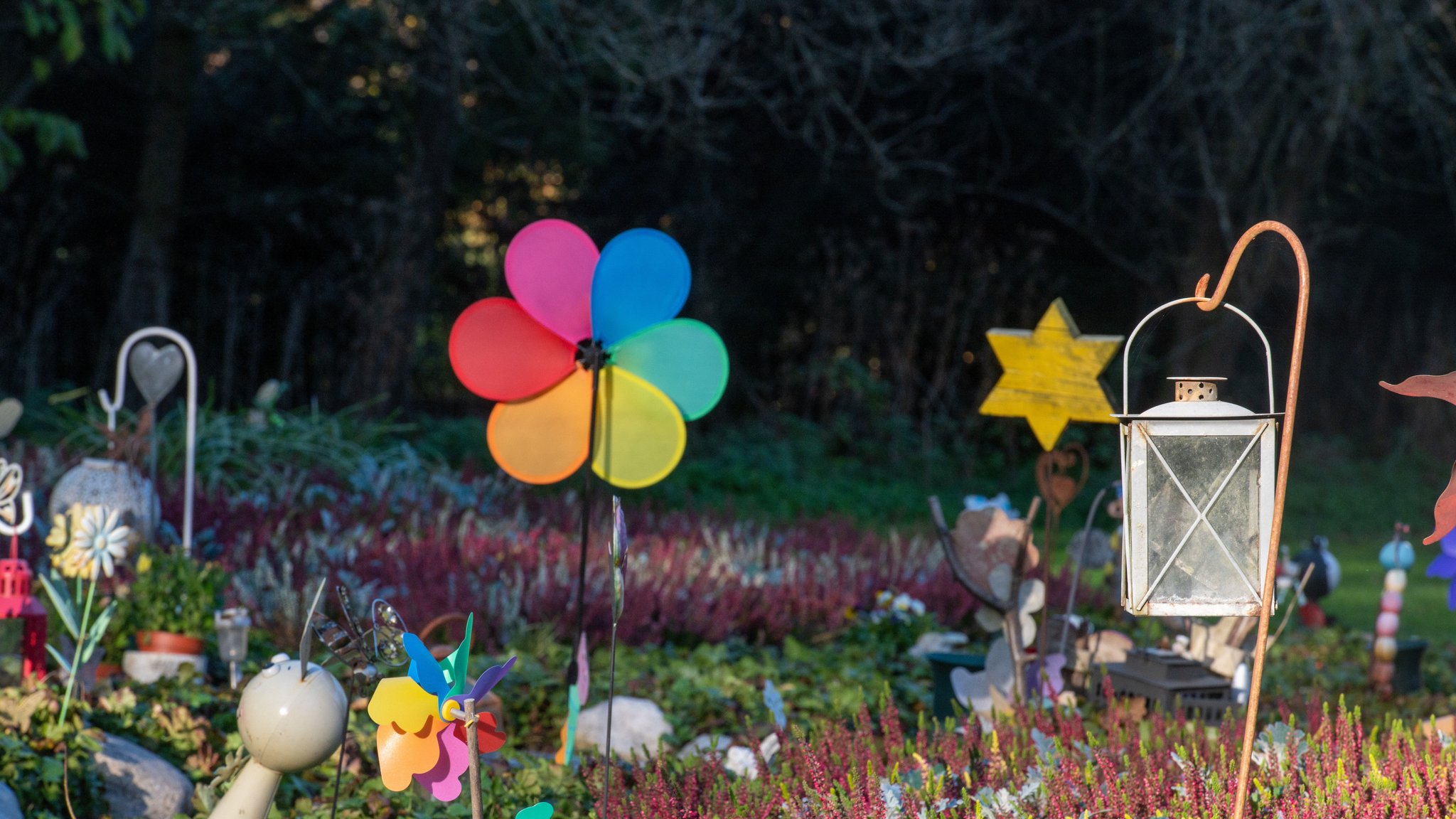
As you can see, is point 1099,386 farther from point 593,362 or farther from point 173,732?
point 173,732

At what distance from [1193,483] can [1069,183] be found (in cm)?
1151

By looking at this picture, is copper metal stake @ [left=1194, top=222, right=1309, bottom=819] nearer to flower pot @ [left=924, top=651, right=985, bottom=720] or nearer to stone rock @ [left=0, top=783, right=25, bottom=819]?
flower pot @ [left=924, top=651, right=985, bottom=720]

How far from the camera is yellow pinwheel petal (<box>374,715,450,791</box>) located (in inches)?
77.8

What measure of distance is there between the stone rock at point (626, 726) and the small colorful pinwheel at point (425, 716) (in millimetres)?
1669

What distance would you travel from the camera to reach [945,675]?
382 cm

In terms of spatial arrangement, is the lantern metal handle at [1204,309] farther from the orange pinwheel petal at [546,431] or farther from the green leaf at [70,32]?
the green leaf at [70,32]

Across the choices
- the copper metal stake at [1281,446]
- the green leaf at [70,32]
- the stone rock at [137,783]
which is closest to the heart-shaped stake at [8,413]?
the stone rock at [137,783]

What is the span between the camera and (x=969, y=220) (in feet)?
42.6

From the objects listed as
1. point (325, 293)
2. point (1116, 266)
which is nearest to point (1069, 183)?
point (1116, 266)

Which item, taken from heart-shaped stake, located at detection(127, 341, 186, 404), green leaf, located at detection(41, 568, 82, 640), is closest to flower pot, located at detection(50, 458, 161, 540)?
heart-shaped stake, located at detection(127, 341, 186, 404)

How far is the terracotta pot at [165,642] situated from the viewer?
3648 millimetres

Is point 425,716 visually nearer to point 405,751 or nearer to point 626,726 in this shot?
point 405,751

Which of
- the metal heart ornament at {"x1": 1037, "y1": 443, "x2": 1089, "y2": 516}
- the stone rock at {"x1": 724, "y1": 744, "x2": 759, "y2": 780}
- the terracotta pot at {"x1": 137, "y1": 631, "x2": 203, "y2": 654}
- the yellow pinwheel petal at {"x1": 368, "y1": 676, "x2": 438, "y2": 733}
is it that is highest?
the metal heart ornament at {"x1": 1037, "y1": 443, "x2": 1089, "y2": 516}

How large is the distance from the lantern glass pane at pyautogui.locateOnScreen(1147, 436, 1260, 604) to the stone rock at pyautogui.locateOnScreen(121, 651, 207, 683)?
2735 millimetres
